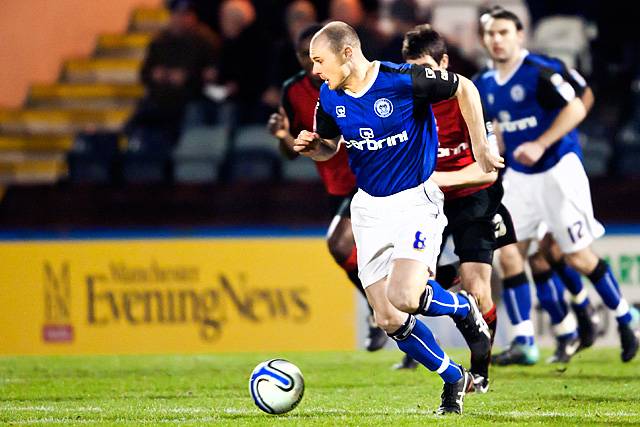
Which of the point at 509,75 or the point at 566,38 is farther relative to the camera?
the point at 566,38

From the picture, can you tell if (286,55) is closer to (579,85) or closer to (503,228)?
(579,85)

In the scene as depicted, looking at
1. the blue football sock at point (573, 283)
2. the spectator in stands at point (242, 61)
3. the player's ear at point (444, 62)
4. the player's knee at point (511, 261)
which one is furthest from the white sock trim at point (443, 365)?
the spectator in stands at point (242, 61)

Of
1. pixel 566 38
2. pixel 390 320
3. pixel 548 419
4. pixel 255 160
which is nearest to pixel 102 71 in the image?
pixel 255 160

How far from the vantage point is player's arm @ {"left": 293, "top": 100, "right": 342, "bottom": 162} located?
636 centimetres

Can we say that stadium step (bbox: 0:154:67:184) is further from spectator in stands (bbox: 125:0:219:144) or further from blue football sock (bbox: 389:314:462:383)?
blue football sock (bbox: 389:314:462:383)

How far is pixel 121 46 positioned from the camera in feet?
50.5

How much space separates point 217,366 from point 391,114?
3.62 metres

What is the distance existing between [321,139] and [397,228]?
2.02 feet

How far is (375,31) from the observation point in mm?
12320

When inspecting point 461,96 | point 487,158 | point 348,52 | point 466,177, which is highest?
point 348,52

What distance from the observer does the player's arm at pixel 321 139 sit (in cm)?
636

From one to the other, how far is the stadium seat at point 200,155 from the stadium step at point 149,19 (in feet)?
12.6

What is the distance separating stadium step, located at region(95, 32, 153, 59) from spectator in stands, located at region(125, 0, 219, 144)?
136 centimetres

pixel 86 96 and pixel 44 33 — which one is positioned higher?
pixel 44 33
